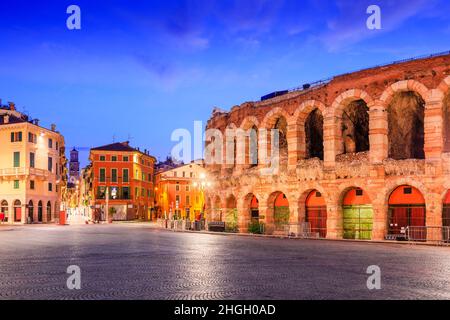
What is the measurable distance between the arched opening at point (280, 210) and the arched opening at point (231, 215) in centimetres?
480

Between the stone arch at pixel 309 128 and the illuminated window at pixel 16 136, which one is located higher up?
the illuminated window at pixel 16 136

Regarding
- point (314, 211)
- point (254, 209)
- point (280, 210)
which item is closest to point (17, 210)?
point (254, 209)

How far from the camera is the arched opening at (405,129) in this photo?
32.8 m

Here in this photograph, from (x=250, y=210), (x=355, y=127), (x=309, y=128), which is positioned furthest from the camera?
(x=250, y=210)

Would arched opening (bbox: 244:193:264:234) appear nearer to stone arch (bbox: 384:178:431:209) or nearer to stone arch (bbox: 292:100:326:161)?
stone arch (bbox: 292:100:326:161)

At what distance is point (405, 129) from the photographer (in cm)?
3334

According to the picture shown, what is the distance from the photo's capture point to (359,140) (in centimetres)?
3662

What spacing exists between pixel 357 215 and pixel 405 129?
21.1 feet

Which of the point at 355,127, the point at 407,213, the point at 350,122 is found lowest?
the point at 407,213

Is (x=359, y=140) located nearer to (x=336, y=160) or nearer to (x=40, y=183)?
(x=336, y=160)

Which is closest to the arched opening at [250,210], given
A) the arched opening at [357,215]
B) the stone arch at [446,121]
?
the arched opening at [357,215]

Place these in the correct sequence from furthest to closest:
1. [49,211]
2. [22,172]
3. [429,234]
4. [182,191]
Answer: [182,191] < [49,211] < [22,172] < [429,234]
